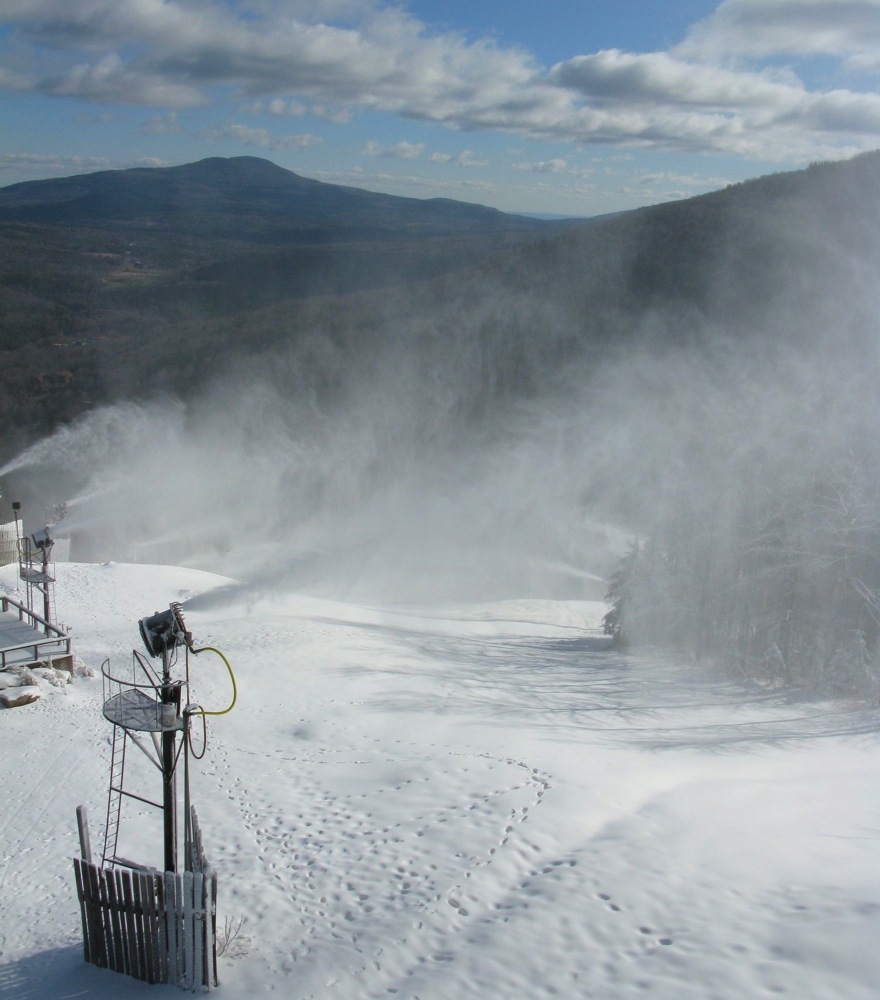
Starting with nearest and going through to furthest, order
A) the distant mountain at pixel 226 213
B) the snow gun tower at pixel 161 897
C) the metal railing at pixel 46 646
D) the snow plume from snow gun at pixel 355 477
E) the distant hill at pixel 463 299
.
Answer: the snow gun tower at pixel 161 897 < the metal railing at pixel 46 646 < the snow plume from snow gun at pixel 355 477 < the distant hill at pixel 463 299 < the distant mountain at pixel 226 213

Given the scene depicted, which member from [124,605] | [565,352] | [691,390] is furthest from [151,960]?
[565,352]

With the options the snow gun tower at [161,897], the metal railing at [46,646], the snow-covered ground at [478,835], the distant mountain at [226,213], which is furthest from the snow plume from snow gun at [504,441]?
the distant mountain at [226,213]

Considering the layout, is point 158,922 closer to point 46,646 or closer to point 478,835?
point 478,835

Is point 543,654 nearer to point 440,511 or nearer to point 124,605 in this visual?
point 124,605

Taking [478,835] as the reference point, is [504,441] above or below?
above

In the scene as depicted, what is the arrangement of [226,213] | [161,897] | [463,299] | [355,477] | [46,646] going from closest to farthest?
[161,897] < [46,646] < [355,477] < [463,299] < [226,213]

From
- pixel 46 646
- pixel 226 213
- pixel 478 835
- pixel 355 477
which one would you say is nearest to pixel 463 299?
pixel 355 477

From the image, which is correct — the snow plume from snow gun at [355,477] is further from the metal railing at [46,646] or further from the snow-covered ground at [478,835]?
the snow-covered ground at [478,835]
